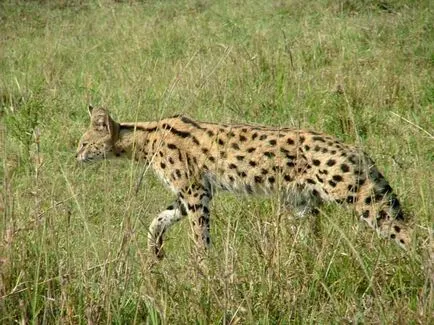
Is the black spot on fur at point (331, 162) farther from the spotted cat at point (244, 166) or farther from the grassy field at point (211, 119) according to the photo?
the grassy field at point (211, 119)

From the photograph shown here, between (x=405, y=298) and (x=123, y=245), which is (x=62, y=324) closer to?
(x=123, y=245)

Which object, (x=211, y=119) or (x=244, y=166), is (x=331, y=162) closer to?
(x=244, y=166)

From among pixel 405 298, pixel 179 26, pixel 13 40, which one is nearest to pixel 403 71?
pixel 179 26

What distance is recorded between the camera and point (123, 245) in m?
3.09

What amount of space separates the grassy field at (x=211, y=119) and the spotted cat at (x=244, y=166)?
137mm

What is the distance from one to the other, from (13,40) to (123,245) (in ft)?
30.8

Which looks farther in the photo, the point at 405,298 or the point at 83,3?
the point at 83,3

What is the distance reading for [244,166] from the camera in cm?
543

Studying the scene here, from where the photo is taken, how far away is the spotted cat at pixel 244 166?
4582 millimetres

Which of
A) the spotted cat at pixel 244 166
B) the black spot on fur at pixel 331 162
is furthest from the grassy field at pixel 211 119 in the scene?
the black spot on fur at pixel 331 162

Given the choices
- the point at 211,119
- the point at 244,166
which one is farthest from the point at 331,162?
the point at 211,119

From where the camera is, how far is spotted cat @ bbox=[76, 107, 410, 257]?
15.0ft

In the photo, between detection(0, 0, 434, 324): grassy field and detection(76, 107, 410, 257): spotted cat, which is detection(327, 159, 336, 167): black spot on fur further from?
detection(0, 0, 434, 324): grassy field

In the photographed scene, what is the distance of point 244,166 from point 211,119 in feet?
5.72
